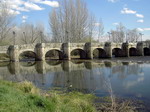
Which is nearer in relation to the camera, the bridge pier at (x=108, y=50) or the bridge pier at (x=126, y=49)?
the bridge pier at (x=108, y=50)

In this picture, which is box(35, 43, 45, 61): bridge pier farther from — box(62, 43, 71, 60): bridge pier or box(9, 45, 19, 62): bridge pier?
box(62, 43, 71, 60): bridge pier

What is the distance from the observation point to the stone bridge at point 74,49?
3538cm

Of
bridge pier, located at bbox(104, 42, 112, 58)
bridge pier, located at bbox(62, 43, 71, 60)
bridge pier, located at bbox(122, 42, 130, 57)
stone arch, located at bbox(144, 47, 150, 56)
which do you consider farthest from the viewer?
stone arch, located at bbox(144, 47, 150, 56)

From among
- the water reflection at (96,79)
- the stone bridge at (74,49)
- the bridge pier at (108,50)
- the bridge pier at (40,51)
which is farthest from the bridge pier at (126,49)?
the water reflection at (96,79)

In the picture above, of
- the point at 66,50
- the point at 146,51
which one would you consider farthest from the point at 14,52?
the point at 146,51

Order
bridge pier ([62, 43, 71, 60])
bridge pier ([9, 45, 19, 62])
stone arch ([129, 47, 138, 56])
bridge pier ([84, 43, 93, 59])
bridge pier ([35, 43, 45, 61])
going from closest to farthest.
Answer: bridge pier ([9, 45, 19, 62])
bridge pier ([35, 43, 45, 61])
bridge pier ([62, 43, 71, 60])
bridge pier ([84, 43, 93, 59])
stone arch ([129, 47, 138, 56])

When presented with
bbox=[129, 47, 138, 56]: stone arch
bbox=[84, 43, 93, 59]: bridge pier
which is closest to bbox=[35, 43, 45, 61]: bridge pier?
bbox=[84, 43, 93, 59]: bridge pier

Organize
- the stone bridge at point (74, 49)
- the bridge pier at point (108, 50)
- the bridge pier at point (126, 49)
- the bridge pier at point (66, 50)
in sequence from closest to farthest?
1. the stone bridge at point (74, 49)
2. the bridge pier at point (66, 50)
3. the bridge pier at point (108, 50)
4. the bridge pier at point (126, 49)

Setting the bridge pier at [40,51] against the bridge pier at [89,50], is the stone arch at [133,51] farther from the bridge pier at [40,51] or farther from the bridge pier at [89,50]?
the bridge pier at [40,51]

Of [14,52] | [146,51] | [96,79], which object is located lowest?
[96,79]

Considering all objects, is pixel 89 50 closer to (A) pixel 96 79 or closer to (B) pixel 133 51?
(B) pixel 133 51

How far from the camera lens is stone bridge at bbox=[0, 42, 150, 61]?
35375mm

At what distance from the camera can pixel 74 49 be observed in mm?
41250

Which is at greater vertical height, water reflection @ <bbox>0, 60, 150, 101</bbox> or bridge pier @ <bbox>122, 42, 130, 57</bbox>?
bridge pier @ <bbox>122, 42, 130, 57</bbox>
